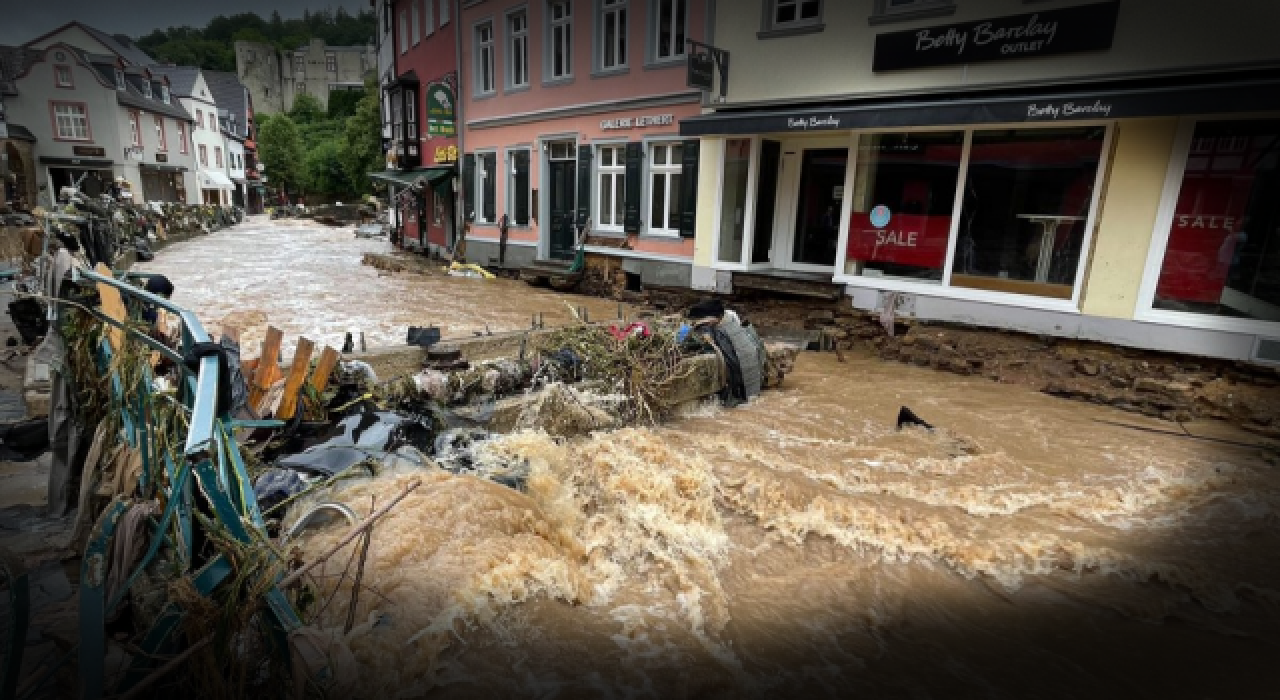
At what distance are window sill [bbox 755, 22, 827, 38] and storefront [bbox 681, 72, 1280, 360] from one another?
125 centimetres

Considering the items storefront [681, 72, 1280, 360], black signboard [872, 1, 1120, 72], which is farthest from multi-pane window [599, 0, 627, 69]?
black signboard [872, 1, 1120, 72]

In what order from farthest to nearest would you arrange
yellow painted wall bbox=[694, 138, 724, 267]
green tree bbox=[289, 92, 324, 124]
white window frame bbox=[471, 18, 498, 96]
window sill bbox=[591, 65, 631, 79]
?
green tree bbox=[289, 92, 324, 124] < white window frame bbox=[471, 18, 498, 96] < window sill bbox=[591, 65, 631, 79] < yellow painted wall bbox=[694, 138, 724, 267]

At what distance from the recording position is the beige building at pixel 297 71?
85.2m

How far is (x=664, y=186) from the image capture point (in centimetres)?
1357

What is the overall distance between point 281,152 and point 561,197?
57.3 m

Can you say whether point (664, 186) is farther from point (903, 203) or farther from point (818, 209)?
point (903, 203)

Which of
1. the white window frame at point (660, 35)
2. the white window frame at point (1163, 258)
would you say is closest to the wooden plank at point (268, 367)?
the white window frame at point (1163, 258)

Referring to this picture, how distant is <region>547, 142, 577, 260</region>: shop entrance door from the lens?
15898 millimetres

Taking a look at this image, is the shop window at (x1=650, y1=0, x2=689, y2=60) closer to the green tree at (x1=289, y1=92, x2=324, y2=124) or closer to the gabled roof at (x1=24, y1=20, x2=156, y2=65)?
the gabled roof at (x1=24, y1=20, x2=156, y2=65)

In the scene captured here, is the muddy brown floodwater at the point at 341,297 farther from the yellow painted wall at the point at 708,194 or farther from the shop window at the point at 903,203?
the shop window at the point at 903,203

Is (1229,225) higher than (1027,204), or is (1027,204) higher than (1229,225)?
(1027,204)

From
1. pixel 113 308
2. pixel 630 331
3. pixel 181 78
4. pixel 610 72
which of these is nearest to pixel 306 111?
pixel 181 78

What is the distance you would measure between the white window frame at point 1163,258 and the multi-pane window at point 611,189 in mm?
9656

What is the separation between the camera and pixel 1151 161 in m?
7.86
